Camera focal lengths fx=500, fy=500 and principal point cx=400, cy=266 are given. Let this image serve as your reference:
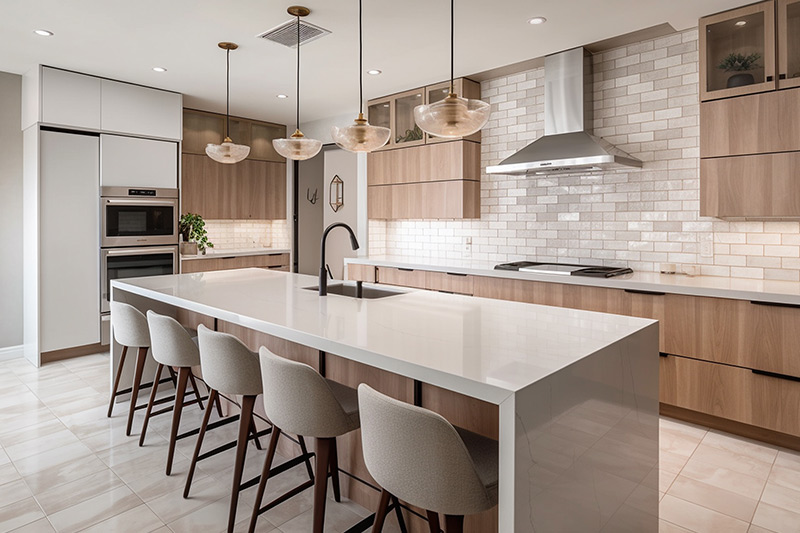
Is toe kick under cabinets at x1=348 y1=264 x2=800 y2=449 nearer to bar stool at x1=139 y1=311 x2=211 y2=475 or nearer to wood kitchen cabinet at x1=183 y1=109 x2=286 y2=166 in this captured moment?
bar stool at x1=139 y1=311 x2=211 y2=475

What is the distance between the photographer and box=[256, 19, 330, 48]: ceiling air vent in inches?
137

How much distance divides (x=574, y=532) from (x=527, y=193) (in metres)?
3.55

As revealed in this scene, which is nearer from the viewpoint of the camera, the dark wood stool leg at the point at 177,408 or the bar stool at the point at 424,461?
the bar stool at the point at 424,461

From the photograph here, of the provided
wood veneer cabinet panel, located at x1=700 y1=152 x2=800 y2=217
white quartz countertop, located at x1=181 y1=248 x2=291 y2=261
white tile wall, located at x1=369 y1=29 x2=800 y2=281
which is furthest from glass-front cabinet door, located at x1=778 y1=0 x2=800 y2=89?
white quartz countertop, located at x1=181 y1=248 x2=291 y2=261

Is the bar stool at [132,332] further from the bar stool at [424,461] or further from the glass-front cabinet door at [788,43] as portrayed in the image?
the glass-front cabinet door at [788,43]

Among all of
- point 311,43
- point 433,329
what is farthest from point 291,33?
point 433,329

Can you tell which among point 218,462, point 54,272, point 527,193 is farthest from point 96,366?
point 527,193

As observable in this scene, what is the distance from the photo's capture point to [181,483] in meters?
2.51

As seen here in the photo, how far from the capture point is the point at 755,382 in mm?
2924

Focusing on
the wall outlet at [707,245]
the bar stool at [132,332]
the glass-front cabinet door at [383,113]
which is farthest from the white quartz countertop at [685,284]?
the bar stool at [132,332]

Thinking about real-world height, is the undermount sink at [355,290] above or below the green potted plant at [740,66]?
below

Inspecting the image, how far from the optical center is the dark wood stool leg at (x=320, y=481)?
5.90ft

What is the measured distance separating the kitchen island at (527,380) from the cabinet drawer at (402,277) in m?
2.20

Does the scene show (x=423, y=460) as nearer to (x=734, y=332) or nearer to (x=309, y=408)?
(x=309, y=408)
